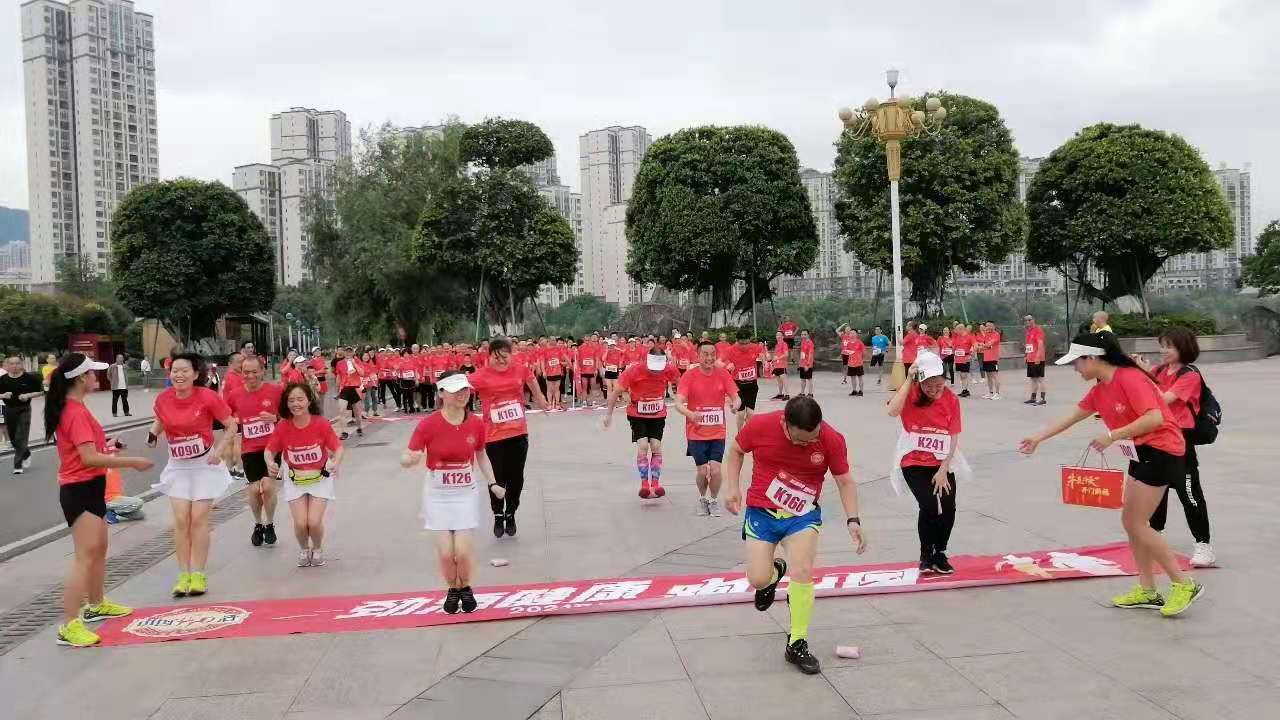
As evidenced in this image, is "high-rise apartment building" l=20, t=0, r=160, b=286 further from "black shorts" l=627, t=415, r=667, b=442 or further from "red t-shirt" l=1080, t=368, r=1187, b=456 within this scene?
"red t-shirt" l=1080, t=368, r=1187, b=456

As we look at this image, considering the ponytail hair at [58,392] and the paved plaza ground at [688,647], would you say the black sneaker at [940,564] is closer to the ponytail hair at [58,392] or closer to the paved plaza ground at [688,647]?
the paved plaza ground at [688,647]

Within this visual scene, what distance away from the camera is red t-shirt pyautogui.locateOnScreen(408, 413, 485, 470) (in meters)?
6.50

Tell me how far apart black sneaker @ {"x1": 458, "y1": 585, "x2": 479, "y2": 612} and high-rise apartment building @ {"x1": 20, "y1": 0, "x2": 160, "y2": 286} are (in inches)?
3978

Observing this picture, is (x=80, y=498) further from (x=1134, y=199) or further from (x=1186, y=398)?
(x=1134, y=199)

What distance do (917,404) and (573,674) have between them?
313cm

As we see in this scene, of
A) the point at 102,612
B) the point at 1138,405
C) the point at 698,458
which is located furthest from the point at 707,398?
the point at 102,612

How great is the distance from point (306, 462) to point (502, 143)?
3271 cm

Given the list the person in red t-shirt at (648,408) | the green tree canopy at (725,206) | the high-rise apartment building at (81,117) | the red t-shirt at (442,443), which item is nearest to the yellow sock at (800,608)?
the red t-shirt at (442,443)

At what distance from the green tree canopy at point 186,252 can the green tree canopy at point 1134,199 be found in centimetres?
3811

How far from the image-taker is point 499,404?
898cm

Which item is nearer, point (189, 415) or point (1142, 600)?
point (1142, 600)

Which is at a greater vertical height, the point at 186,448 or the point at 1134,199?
the point at 1134,199

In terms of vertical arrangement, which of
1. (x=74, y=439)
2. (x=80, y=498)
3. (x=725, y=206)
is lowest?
(x=80, y=498)

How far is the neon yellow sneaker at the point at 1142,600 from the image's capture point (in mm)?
6020
